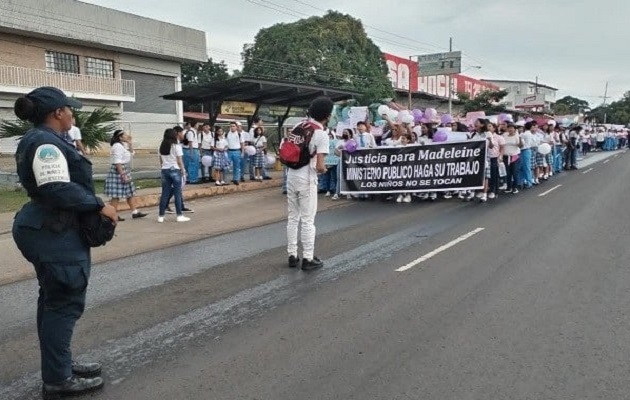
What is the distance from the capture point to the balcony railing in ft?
92.1

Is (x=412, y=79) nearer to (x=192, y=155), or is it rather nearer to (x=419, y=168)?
(x=192, y=155)

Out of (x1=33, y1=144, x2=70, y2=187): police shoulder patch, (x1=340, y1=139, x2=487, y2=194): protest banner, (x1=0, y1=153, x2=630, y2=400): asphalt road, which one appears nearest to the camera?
(x1=33, y1=144, x2=70, y2=187): police shoulder patch

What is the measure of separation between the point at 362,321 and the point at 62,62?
31345 millimetres

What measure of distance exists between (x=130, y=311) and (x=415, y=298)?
2664 millimetres

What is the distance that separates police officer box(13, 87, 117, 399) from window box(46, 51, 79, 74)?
3045 centimetres

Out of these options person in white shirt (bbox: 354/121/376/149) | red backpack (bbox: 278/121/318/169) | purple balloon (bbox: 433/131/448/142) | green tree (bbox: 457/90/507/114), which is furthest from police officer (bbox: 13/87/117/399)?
green tree (bbox: 457/90/507/114)

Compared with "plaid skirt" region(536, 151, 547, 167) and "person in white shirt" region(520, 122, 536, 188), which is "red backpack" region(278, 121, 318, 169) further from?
"plaid skirt" region(536, 151, 547, 167)

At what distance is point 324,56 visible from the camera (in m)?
43.5

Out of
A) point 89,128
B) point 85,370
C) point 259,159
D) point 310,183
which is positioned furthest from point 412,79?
point 85,370

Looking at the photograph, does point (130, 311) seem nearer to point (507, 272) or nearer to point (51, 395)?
point (51, 395)

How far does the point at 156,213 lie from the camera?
472 inches

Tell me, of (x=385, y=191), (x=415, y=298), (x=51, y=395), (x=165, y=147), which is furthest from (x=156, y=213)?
(x=51, y=395)

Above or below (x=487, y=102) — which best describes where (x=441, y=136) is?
below

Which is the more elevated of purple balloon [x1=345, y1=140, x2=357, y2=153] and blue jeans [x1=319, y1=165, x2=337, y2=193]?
purple balloon [x1=345, y1=140, x2=357, y2=153]
